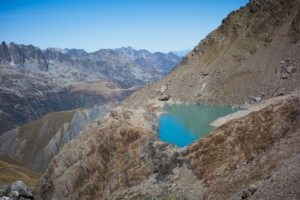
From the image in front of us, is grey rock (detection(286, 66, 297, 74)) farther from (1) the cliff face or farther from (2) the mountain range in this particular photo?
(1) the cliff face

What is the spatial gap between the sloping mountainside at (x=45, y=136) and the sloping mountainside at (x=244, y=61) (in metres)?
70.6

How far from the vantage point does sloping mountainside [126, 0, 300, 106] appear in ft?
256

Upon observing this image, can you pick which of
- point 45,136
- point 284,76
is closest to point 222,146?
point 284,76

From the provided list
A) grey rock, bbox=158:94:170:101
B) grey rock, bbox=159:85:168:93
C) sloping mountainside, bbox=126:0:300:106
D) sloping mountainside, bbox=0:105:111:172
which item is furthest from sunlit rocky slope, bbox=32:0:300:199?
sloping mountainside, bbox=0:105:111:172

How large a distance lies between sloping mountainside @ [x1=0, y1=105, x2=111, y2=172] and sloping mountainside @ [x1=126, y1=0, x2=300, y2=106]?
232 feet

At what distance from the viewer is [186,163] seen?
1356 inches

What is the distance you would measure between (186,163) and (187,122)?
3445 cm

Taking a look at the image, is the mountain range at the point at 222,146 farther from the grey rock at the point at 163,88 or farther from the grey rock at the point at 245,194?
the grey rock at the point at 163,88

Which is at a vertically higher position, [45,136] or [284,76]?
[45,136]

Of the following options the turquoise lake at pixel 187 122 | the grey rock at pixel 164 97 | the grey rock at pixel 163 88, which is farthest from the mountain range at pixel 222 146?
the grey rock at pixel 163 88

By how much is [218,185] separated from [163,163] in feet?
33.4

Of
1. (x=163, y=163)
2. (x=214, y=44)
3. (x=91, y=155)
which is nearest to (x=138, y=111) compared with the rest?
(x=91, y=155)

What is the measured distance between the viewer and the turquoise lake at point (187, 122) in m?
53.0

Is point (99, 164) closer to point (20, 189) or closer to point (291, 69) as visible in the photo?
point (20, 189)
